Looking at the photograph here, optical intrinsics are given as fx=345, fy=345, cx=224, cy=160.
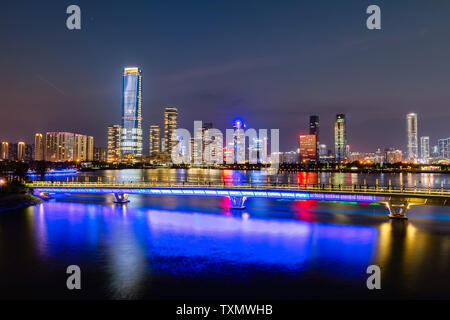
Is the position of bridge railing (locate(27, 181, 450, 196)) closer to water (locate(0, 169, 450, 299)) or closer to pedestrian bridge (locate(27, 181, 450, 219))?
pedestrian bridge (locate(27, 181, 450, 219))

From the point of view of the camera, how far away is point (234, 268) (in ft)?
73.1

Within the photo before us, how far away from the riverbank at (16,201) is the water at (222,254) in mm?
2783

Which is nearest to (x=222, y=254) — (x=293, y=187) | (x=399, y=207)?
(x=293, y=187)

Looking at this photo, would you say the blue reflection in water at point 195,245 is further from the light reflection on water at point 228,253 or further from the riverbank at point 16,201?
the riverbank at point 16,201

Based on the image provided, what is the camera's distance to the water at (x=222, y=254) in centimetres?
1892

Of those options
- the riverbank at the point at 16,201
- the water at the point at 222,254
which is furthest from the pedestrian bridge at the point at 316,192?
the riverbank at the point at 16,201

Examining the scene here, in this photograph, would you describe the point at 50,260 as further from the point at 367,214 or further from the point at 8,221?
the point at 367,214

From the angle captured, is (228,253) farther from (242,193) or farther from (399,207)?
(399,207)

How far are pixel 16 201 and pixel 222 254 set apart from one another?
1341 inches

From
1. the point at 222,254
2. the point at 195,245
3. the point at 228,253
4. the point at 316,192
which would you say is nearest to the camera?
the point at 222,254

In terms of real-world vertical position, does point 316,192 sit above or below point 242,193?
above

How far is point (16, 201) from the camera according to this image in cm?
4575

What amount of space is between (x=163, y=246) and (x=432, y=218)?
31764mm
